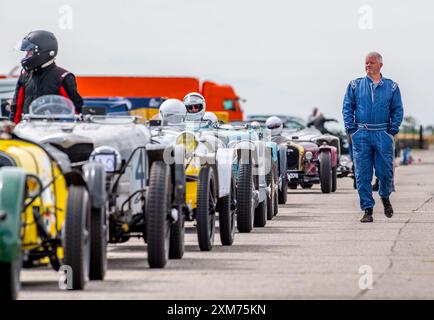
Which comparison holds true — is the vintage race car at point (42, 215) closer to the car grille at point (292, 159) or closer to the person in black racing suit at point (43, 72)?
the person in black racing suit at point (43, 72)

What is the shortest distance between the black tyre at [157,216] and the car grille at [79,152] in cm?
59

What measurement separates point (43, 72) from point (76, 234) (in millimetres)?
4878

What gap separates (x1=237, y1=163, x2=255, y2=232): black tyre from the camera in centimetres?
1808

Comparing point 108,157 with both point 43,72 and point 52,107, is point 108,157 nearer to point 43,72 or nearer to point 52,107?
point 52,107

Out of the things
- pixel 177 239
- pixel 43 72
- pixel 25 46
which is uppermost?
pixel 25 46

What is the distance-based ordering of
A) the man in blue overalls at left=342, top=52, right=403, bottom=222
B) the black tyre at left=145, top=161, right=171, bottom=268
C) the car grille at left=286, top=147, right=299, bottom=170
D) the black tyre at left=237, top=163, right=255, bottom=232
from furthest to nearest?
1. the car grille at left=286, top=147, right=299, bottom=170
2. the man in blue overalls at left=342, top=52, right=403, bottom=222
3. the black tyre at left=237, top=163, right=255, bottom=232
4. the black tyre at left=145, top=161, right=171, bottom=268

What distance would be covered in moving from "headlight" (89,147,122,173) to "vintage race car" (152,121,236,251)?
1.00 m

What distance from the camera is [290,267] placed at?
14094 millimetres

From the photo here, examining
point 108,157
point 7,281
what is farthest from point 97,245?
point 7,281

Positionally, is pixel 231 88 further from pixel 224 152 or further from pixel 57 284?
pixel 57 284

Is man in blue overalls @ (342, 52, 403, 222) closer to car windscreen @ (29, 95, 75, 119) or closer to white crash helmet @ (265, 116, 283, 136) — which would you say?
car windscreen @ (29, 95, 75, 119)

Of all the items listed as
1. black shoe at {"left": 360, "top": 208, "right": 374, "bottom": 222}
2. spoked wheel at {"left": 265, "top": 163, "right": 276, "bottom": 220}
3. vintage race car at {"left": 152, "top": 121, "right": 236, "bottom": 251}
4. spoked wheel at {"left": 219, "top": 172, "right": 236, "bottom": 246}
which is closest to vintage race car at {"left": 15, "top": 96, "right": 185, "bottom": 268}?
vintage race car at {"left": 152, "top": 121, "right": 236, "bottom": 251}

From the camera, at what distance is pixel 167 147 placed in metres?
14.3

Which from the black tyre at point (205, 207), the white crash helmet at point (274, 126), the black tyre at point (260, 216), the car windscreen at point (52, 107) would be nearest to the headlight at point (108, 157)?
the car windscreen at point (52, 107)
